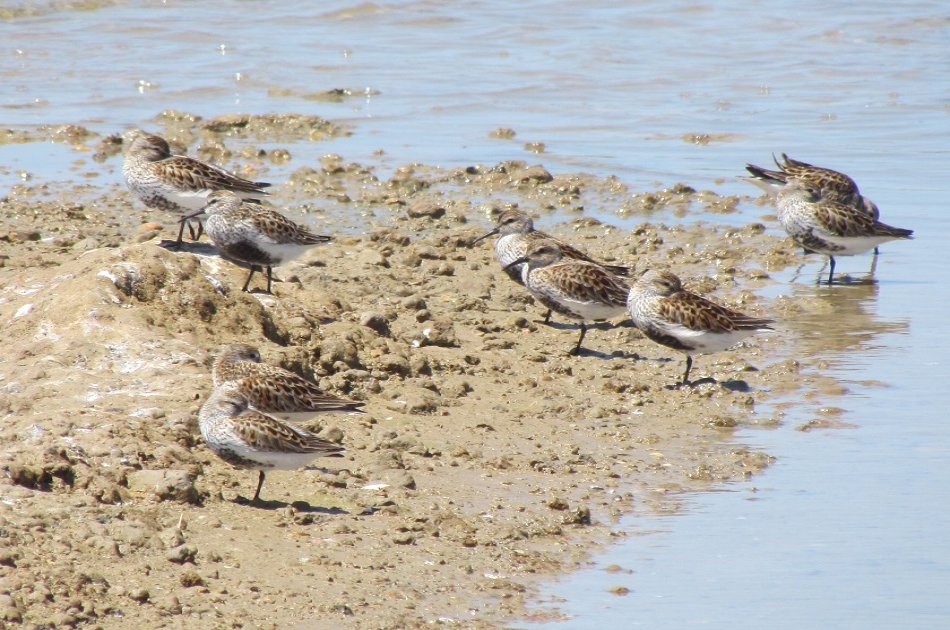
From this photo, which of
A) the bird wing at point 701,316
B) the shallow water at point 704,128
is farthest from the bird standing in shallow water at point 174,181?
the bird wing at point 701,316

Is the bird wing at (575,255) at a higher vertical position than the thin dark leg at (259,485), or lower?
higher

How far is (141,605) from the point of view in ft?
21.2

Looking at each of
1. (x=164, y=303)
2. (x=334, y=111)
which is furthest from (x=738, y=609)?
(x=334, y=111)

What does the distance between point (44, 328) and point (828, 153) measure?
12.8 m

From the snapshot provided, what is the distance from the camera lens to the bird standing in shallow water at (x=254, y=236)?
11562 millimetres

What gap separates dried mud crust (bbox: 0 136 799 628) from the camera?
6.78m

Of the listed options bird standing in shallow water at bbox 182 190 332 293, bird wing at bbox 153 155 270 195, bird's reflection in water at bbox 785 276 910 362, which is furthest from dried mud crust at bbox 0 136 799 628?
bird wing at bbox 153 155 270 195

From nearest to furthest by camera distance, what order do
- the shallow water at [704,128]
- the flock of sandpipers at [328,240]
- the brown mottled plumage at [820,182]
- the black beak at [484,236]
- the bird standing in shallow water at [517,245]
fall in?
the shallow water at [704,128] → the flock of sandpipers at [328,240] → the bird standing in shallow water at [517,245] → the black beak at [484,236] → the brown mottled plumage at [820,182]

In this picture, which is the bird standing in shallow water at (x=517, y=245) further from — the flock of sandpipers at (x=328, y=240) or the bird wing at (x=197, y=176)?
the bird wing at (x=197, y=176)

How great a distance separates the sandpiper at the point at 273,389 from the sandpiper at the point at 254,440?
0.40 m

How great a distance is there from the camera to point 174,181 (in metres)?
13.3

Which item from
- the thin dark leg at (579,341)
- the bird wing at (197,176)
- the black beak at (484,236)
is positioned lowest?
the thin dark leg at (579,341)

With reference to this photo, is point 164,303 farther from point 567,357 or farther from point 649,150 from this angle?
point 649,150

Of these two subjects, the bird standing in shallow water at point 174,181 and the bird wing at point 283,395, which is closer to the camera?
the bird wing at point 283,395
